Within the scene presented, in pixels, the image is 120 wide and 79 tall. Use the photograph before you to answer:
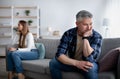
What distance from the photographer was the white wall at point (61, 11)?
7.69 meters

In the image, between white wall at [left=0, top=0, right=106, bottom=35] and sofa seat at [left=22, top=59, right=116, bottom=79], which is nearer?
sofa seat at [left=22, top=59, right=116, bottom=79]

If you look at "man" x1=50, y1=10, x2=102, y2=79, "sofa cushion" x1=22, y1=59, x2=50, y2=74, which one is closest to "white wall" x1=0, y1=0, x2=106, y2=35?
"sofa cushion" x1=22, y1=59, x2=50, y2=74

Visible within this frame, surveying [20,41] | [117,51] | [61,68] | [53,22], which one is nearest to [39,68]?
[61,68]

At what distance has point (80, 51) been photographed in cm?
245

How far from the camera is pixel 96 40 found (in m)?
2.40

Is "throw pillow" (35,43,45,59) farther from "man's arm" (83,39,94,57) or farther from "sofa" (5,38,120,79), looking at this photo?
"man's arm" (83,39,94,57)

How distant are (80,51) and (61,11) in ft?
18.0

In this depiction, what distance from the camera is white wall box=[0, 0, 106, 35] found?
7.69 metres

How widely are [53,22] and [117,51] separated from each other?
5.60 meters

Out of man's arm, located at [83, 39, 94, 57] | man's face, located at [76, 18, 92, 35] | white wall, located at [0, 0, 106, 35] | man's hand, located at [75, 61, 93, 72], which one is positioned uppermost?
white wall, located at [0, 0, 106, 35]

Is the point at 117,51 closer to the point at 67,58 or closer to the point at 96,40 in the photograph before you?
the point at 96,40

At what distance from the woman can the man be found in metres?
1.04

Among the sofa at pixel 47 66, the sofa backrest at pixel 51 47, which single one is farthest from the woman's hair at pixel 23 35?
the sofa backrest at pixel 51 47

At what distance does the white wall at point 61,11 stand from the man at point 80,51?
5327 millimetres
